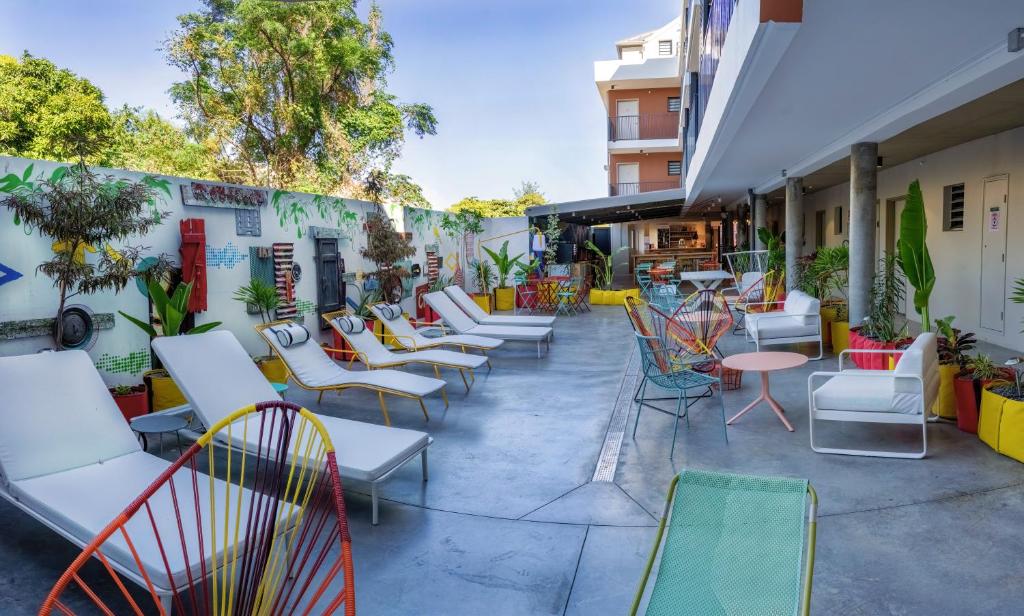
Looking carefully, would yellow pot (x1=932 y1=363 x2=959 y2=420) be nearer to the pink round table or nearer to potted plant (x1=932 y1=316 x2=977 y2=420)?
potted plant (x1=932 y1=316 x2=977 y2=420)

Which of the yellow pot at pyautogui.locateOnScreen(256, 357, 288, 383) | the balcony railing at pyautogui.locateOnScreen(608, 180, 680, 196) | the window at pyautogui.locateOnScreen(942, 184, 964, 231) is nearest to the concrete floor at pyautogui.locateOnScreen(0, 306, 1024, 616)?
the yellow pot at pyautogui.locateOnScreen(256, 357, 288, 383)

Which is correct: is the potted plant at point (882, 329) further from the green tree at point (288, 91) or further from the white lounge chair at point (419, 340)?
the green tree at point (288, 91)

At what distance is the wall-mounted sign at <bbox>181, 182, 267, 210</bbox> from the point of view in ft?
23.2

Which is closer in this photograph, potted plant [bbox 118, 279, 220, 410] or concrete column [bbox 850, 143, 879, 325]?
potted plant [bbox 118, 279, 220, 410]

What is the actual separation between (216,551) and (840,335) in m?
8.37

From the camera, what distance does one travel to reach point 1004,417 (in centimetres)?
472

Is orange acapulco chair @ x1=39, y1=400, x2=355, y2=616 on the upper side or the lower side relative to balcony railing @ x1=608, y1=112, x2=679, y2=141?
lower

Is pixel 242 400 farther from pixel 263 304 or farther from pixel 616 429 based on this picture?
pixel 616 429

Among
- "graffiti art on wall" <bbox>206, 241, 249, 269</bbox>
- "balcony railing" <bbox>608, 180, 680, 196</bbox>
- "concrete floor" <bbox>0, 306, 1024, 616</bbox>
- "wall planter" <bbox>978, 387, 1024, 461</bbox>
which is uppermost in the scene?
"balcony railing" <bbox>608, 180, 680, 196</bbox>

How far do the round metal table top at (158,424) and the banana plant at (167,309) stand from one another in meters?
1.65

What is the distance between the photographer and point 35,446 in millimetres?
3885

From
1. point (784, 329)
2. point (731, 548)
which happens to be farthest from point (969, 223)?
point (731, 548)

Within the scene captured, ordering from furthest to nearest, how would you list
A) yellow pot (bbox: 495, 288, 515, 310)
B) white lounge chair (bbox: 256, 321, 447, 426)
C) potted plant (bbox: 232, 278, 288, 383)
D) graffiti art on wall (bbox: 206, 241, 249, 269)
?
1. yellow pot (bbox: 495, 288, 515, 310)
2. potted plant (bbox: 232, 278, 288, 383)
3. graffiti art on wall (bbox: 206, 241, 249, 269)
4. white lounge chair (bbox: 256, 321, 447, 426)

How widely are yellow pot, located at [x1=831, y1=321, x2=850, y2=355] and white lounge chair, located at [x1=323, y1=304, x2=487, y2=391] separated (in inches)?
195
